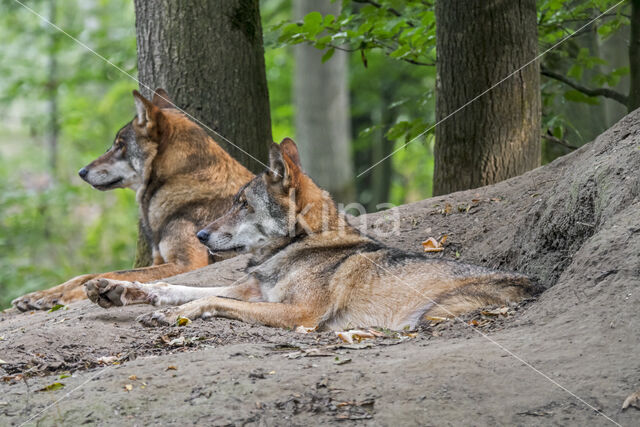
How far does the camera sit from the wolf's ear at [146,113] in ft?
24.0

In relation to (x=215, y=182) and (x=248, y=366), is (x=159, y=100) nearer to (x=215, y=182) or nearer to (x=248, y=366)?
(x=215, y=182)

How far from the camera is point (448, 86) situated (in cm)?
795

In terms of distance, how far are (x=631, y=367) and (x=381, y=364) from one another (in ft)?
3.98

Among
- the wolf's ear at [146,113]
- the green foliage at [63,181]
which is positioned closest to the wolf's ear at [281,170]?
the wolf's ear at [146,113]

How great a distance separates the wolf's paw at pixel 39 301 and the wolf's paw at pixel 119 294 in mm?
1423

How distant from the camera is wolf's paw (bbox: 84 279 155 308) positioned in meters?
5.48

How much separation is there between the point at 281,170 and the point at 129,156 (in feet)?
8.80

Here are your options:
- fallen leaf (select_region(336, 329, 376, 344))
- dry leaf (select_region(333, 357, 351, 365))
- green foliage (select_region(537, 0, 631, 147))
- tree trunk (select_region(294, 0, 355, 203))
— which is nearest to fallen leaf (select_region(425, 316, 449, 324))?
fallen leaf (select_region(336, 329, 376, 344))

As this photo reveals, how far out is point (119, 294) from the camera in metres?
5.52

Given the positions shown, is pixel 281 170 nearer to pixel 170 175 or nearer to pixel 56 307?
pixel 170 175

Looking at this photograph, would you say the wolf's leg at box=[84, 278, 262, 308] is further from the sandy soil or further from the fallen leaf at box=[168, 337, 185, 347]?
the fallen leaf at box=[168, 337, 185, 347]

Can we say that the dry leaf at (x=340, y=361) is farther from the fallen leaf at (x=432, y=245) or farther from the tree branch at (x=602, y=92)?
the tree branch at (x=602, y=92)

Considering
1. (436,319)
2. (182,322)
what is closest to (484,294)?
(436,319)

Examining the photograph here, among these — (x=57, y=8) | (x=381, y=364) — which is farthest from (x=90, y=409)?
(x=57, y=8)
